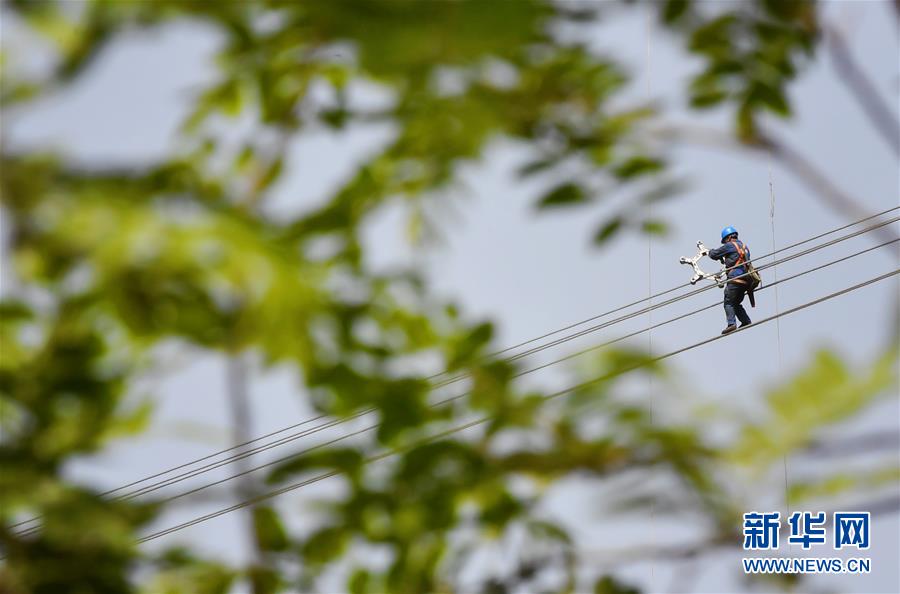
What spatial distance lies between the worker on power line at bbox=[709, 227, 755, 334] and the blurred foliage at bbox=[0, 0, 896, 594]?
2.51 feet

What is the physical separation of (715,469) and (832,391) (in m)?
0.12

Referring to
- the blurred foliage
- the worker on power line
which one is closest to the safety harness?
the worker on power line

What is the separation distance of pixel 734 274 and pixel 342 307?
1069 millimetres

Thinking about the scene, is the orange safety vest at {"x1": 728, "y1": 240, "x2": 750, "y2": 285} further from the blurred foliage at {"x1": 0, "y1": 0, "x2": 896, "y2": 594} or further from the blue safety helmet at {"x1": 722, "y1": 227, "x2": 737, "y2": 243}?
the blurred foliage at {"x1": 0, "y1": 0, "x2": 896, "y2": 594}

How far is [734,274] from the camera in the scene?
1533 mm

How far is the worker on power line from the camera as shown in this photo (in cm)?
152

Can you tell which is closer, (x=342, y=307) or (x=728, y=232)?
(x=342, y=307)

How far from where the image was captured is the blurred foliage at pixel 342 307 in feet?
1.59

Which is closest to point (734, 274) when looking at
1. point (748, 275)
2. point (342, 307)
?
point (748, 275)

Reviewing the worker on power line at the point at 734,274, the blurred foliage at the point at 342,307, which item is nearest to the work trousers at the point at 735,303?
the worker on power line at the point at 734,274

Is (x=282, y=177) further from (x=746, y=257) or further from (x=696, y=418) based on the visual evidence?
(x=746, y=257)

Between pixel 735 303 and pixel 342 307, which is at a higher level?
pixel 735 303

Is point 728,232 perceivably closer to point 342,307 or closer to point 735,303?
point 735,303

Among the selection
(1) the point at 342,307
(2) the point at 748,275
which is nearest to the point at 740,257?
(2) the point at 748,275
